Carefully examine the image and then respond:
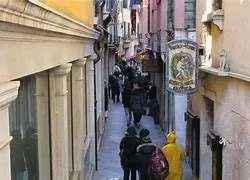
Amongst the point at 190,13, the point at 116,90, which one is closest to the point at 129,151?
the point at 190,13

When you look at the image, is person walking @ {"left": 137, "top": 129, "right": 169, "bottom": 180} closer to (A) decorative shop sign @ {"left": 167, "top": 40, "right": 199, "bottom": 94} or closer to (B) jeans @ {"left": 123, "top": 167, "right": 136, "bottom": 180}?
(B) jeans @ {"left": 123, "top": 167, "right": 136, "bottom": 180}

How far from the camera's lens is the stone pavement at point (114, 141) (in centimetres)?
1366

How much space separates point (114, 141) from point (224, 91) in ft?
30.3

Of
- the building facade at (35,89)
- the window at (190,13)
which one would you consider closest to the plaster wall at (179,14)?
the window at (190,13)

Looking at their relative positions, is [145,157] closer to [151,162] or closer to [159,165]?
[151,162]

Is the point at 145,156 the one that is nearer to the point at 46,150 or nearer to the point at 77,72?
the point at 77,72

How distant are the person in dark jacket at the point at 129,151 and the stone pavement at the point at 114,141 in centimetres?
110

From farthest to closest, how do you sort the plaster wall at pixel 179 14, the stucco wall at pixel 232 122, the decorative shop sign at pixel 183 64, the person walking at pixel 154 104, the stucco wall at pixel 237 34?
the person walking at pixel 154 104, the plaster wall at pixel 179 14, the decorative shop sign at pixel 183 64, the stucco wall at pixel 232 122, the stucco wall at pixel 237 34

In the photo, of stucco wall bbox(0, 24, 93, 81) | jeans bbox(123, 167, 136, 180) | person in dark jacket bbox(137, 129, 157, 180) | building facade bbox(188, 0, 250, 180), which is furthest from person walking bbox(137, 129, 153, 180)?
stucco wall bbox(0, 24, 93, 81)

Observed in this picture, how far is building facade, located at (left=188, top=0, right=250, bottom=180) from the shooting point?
312 inches

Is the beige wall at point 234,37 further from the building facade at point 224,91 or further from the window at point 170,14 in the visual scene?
the window at point 170,14

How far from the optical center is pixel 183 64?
11.0 meters

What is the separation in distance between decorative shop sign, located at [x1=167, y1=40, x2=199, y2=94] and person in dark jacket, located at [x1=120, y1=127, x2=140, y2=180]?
1303 millimetres

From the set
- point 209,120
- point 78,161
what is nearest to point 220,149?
point 209,120
